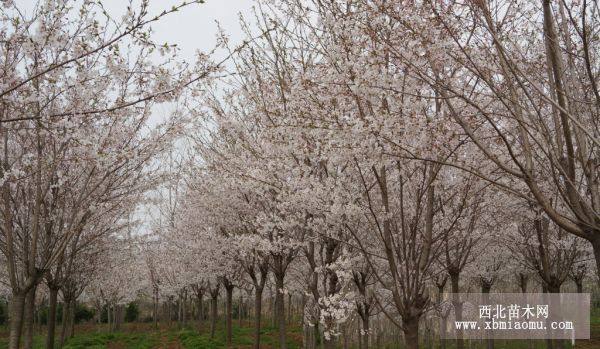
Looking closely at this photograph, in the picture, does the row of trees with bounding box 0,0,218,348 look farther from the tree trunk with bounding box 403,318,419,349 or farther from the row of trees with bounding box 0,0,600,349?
the tree trunk with bounding box 403,318,419,349

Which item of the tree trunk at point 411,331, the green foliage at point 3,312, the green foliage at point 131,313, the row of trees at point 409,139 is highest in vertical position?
the row of trees at point 409,139

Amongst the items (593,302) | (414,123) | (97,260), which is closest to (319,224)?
(414,123)

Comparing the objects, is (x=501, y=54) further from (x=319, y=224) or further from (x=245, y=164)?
(x=245, y=164)

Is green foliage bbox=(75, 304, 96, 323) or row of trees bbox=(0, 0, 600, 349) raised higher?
row of trees bbox=(0, 0, 600, 349)

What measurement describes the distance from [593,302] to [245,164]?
139ft

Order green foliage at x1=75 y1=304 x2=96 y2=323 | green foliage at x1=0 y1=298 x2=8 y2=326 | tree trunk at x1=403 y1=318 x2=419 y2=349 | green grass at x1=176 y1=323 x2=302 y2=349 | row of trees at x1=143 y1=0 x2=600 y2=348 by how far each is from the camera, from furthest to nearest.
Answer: green foliage at x1=75 y1=304 x2=96 y2=323 → green foliage at x1=0 y1=298 x2=8 y2=326 → green grass at x1=176 y1=323 x2=302 y2=349 → tree trunk at x1=403 y1=318 x2=419 y2=349 → row of trees at x1=143 y1=0 x2=600 y2=348

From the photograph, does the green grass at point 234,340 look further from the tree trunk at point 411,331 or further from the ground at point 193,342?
the tree trunk at point 411,331

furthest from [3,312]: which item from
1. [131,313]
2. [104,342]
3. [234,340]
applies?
[234,340]

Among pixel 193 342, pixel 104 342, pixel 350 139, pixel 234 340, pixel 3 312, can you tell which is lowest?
pixel 3 312

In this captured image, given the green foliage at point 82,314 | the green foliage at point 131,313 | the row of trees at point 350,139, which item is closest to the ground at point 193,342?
the row of trees at point 350,139

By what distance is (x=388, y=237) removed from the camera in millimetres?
6047

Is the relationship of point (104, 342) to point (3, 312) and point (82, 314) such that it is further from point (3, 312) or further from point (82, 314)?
point (82, 314)

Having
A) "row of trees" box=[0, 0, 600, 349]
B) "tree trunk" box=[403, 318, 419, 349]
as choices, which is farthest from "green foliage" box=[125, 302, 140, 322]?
"tree trunk" box=[403, 318, 419, 349]

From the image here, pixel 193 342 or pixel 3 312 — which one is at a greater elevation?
pixel 193 342
